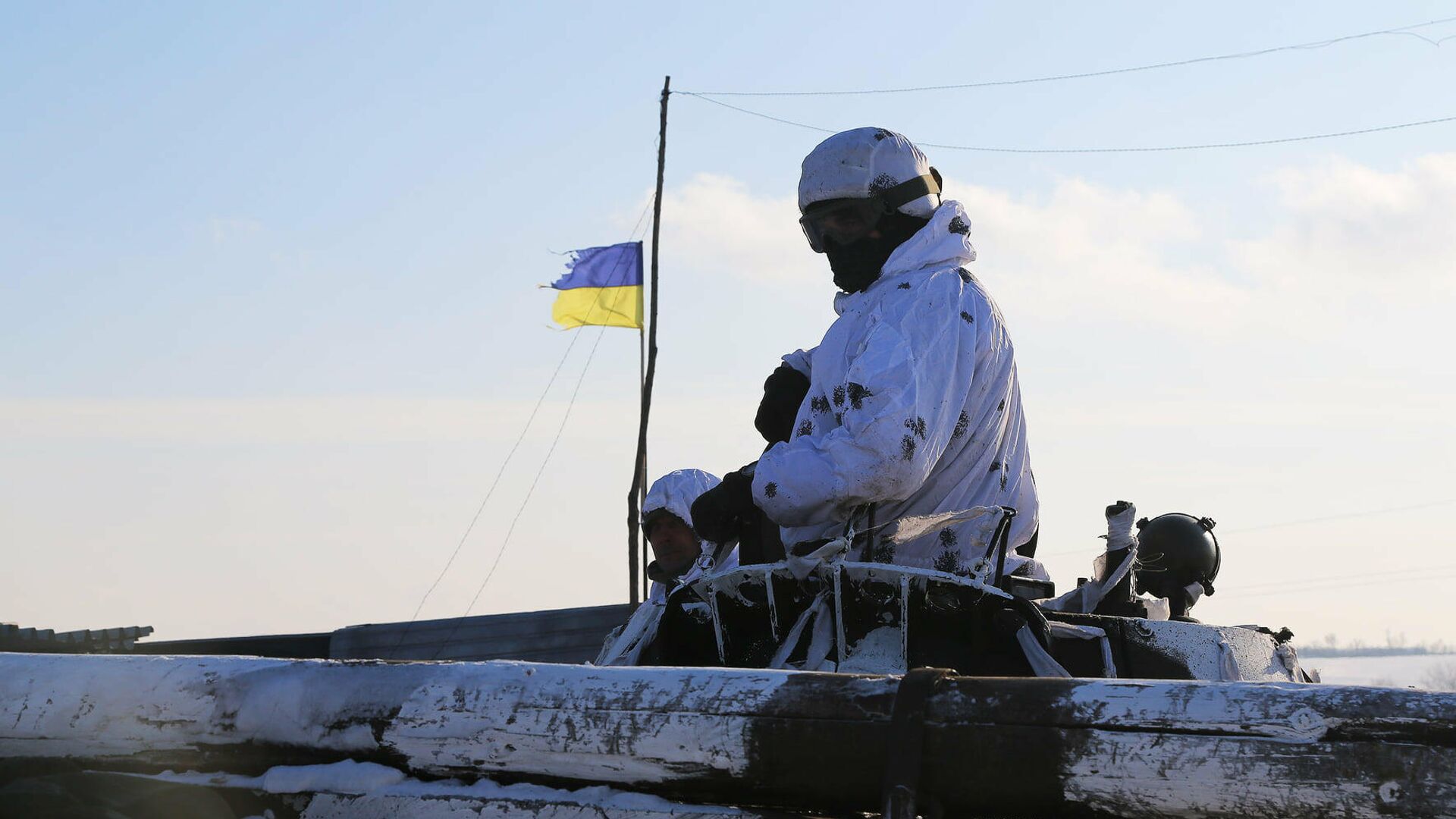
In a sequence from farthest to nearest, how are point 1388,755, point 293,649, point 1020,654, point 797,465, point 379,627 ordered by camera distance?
1. point 379,627
2. point 293,649
3. point 797,465
4. point 1020,654
5. point 1388,755

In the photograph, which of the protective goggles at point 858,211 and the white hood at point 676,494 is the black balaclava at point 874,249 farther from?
the white hood at point 676,494

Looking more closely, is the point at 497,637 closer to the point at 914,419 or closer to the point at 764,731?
the point at 914,419

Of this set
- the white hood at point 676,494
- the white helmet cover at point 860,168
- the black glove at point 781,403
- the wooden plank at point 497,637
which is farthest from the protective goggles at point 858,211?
the wooden plank at point 497,637

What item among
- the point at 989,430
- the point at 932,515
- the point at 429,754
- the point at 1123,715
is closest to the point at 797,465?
the point at 932,515

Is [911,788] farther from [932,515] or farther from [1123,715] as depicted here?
[932,515]

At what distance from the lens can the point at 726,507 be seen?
14.8 ft

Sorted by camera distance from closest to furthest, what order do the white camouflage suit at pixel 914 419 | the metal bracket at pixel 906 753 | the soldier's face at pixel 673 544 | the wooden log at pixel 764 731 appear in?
the wooden log at pixel 764 731 < the metal bracket at pixel 906 753 < the white camouflage suit at pixel 914 419 < the soldier's face at pixel 673 544

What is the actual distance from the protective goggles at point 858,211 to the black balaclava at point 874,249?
0.07 feet

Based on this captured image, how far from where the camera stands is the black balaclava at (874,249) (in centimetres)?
482

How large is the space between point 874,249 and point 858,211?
0.12m

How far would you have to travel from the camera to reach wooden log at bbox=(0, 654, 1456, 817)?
7.75 ft

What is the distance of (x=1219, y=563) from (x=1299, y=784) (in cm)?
570

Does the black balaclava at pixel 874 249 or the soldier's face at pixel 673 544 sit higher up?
the black balaclava at pixel 874 249

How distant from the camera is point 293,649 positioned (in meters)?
13.7
